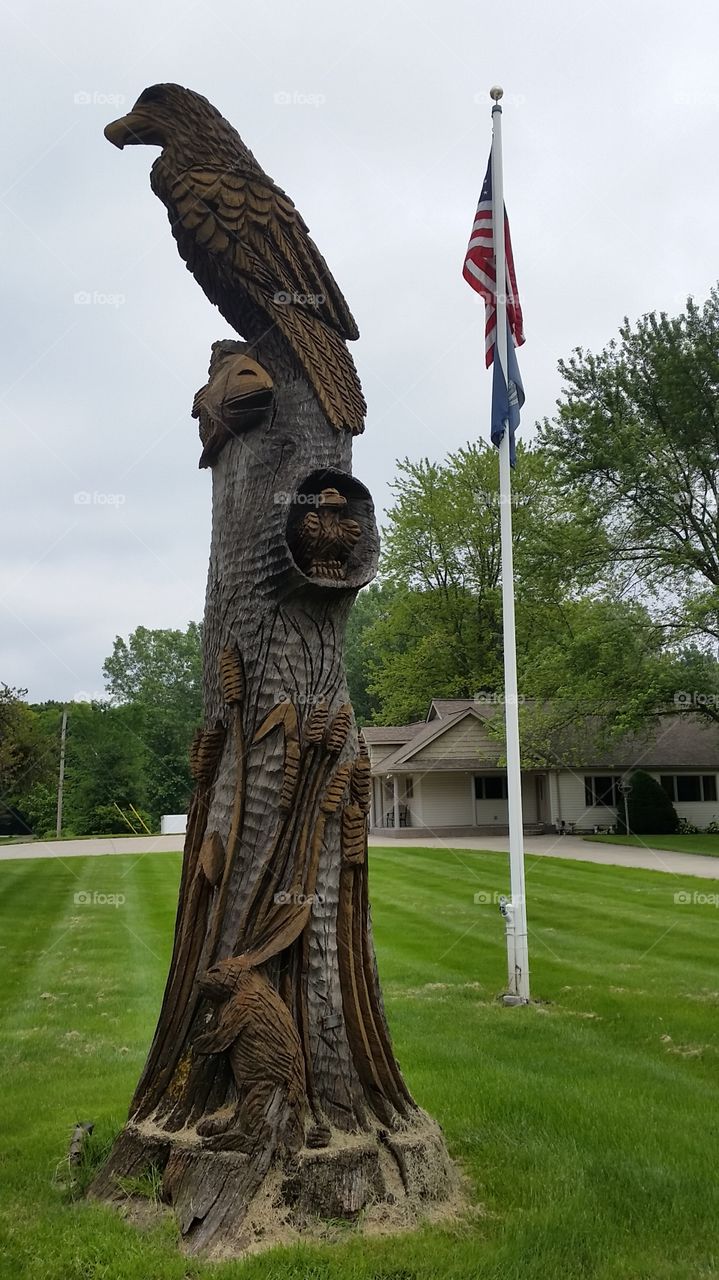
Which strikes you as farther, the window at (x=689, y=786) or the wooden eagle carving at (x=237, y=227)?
the window at (x=689, y=786)

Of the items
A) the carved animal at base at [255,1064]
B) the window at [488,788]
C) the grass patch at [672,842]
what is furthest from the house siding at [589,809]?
the carved animal at base at [255,1064]

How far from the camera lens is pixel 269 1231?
3295mm

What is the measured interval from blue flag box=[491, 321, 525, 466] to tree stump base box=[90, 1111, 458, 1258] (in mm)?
6212

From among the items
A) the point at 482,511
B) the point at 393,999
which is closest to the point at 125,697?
the point at 482,511

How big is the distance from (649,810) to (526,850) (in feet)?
24.7

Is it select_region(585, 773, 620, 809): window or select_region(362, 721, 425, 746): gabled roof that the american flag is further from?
select_region(362, 721, 425, 746): gabled roof

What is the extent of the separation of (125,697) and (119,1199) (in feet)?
201

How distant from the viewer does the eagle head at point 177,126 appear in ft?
13.8

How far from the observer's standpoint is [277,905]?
12.4 ft

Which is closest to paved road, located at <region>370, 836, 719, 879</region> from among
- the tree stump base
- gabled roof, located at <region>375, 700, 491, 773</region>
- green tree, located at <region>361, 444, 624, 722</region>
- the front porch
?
the front porch

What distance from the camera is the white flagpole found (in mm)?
8367

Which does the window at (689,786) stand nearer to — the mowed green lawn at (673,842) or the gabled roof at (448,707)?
the mowed green lawn at (673,842)

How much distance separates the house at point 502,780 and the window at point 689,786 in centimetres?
4

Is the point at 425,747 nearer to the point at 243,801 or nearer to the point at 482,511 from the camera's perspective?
the point at 482,511
